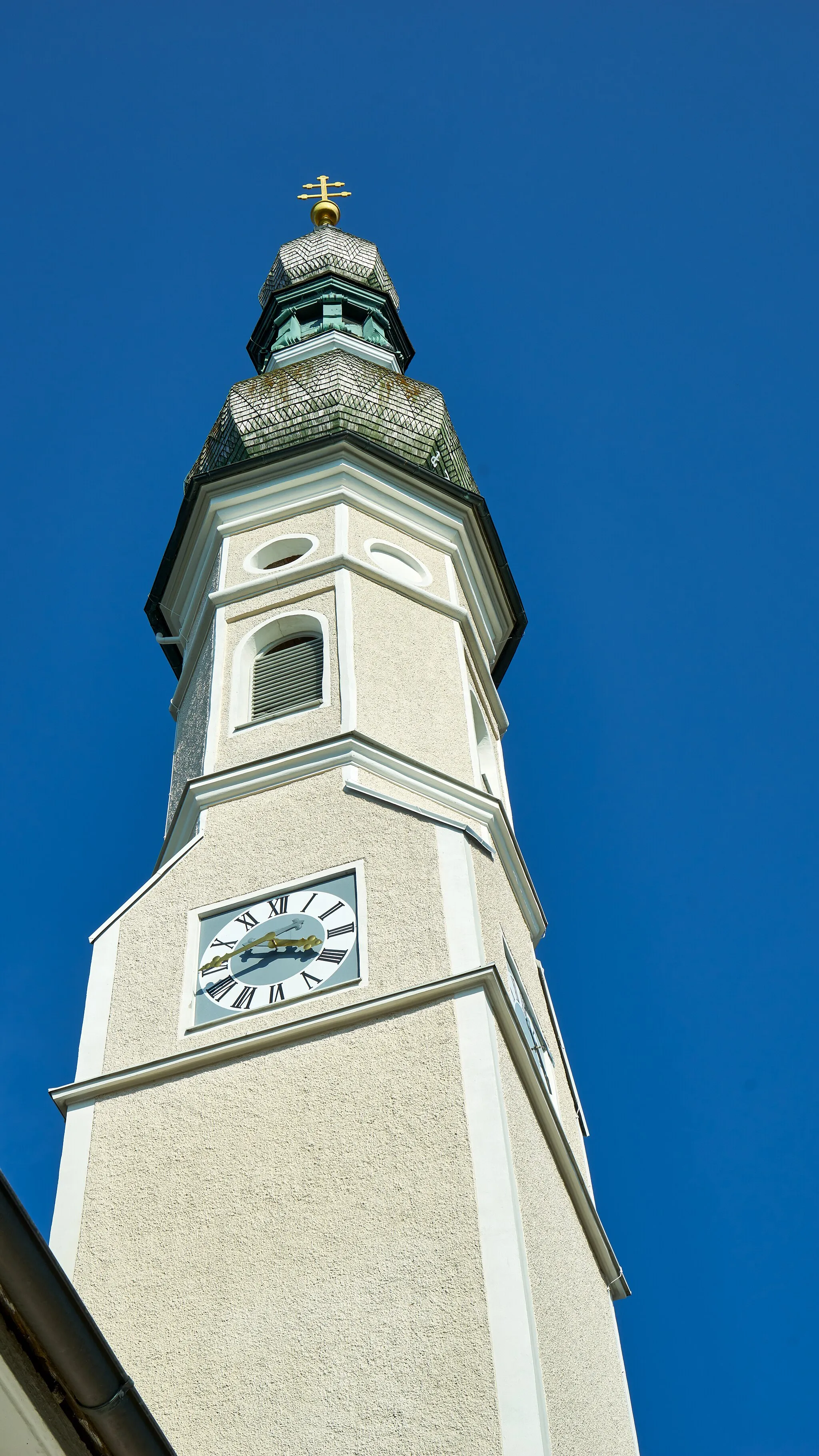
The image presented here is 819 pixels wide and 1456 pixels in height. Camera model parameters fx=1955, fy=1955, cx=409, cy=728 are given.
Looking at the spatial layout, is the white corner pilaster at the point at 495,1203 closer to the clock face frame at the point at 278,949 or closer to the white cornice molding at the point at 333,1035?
the white cornice molding at the point at 333,1035

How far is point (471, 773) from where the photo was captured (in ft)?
51.5

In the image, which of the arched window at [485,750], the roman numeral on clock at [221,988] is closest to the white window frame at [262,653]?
the arched window at [485,750]

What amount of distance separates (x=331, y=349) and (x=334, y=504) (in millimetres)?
6640

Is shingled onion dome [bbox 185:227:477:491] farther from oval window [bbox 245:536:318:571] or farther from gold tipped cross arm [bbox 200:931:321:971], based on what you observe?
gold tipped cross arm [bbox 200:931:321:971]

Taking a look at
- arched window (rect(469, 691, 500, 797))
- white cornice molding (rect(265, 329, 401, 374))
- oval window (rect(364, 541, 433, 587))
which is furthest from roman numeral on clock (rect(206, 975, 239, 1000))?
Result: white cornice molding (rect(265, 329, 401, 374))

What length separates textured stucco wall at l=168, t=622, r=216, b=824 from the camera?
16297 millimetres

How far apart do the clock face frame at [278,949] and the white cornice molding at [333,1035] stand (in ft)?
1.17

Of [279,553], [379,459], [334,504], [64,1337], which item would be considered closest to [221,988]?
[279,553]

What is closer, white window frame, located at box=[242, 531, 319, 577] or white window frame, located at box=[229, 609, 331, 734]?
white window frame, located at box=[229, 609, 331, 734]

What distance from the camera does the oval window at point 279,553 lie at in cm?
1831

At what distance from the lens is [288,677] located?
16656 millimetres

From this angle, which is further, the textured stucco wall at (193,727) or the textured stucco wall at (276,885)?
the textured stucco wall at (193,727)

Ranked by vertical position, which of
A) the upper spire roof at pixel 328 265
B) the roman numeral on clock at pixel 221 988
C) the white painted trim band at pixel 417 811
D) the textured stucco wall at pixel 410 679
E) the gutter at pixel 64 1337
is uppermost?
the upper spire roof at pixel 328 265

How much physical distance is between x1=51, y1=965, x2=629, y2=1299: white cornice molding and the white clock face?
388 mm
